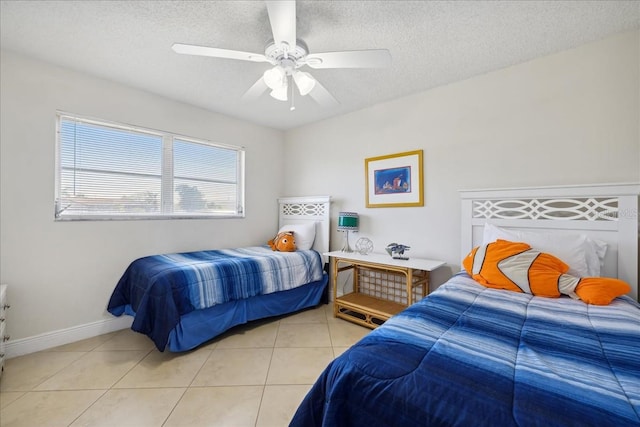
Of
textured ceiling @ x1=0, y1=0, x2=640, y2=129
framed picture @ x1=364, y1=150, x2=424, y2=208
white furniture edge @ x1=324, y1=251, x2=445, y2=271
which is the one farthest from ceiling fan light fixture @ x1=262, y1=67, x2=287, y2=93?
white furniture edge @ x1=324, y1=251, x2=445, y2=271

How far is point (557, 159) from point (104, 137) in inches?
160

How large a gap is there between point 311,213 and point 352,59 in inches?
90.2

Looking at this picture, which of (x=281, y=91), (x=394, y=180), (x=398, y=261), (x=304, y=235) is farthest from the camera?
(x=304, y=235)

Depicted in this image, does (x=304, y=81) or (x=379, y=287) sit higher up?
(x=304, y=81)

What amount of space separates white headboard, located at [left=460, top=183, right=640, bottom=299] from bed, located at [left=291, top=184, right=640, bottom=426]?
0.43 meters

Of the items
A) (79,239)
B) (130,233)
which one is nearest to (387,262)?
(130,233)

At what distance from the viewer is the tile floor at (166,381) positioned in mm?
1548

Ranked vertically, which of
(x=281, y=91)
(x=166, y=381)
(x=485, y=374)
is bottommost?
(x=166, y=381)

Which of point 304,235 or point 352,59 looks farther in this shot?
point 304,235

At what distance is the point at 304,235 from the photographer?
3.44m

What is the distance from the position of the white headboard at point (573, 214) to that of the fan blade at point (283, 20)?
1932 millimetres

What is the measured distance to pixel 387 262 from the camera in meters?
2.55

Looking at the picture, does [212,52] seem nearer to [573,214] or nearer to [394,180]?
[394,180]

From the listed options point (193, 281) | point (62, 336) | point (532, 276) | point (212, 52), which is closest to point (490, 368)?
point (532, 276)
